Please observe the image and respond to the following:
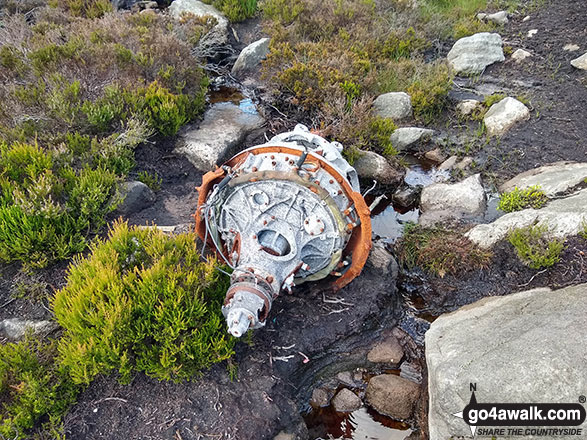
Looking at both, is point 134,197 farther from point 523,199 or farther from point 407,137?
point 523,199

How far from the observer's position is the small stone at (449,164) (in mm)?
8000

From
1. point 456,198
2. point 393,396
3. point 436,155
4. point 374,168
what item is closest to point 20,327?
point 393,396

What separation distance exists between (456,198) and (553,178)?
151 cm

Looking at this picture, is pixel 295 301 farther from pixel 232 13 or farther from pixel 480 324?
pixel 232 13

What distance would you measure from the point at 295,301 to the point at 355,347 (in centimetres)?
93

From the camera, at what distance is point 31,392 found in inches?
140

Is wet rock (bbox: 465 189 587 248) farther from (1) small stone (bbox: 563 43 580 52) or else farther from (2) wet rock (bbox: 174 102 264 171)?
(1) small stone (bbox: 563 43 580 52)

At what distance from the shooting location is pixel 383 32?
1137cm

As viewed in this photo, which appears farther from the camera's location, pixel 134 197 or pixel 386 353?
pixel 134 197

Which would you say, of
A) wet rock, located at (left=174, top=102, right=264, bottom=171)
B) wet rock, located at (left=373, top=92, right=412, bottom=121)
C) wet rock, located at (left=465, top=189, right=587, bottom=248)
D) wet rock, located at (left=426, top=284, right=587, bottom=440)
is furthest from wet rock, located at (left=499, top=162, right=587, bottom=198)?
wet rock, located at (left=174, top=102, right=264, bottom=171)

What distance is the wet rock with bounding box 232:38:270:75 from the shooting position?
10289mm

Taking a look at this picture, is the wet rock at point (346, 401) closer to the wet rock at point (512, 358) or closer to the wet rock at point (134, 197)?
the wet rock at point (512, 358)

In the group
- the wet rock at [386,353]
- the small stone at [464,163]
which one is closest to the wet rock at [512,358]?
the wet rock at [386,353]

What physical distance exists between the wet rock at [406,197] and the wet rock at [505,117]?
8.50 feet
